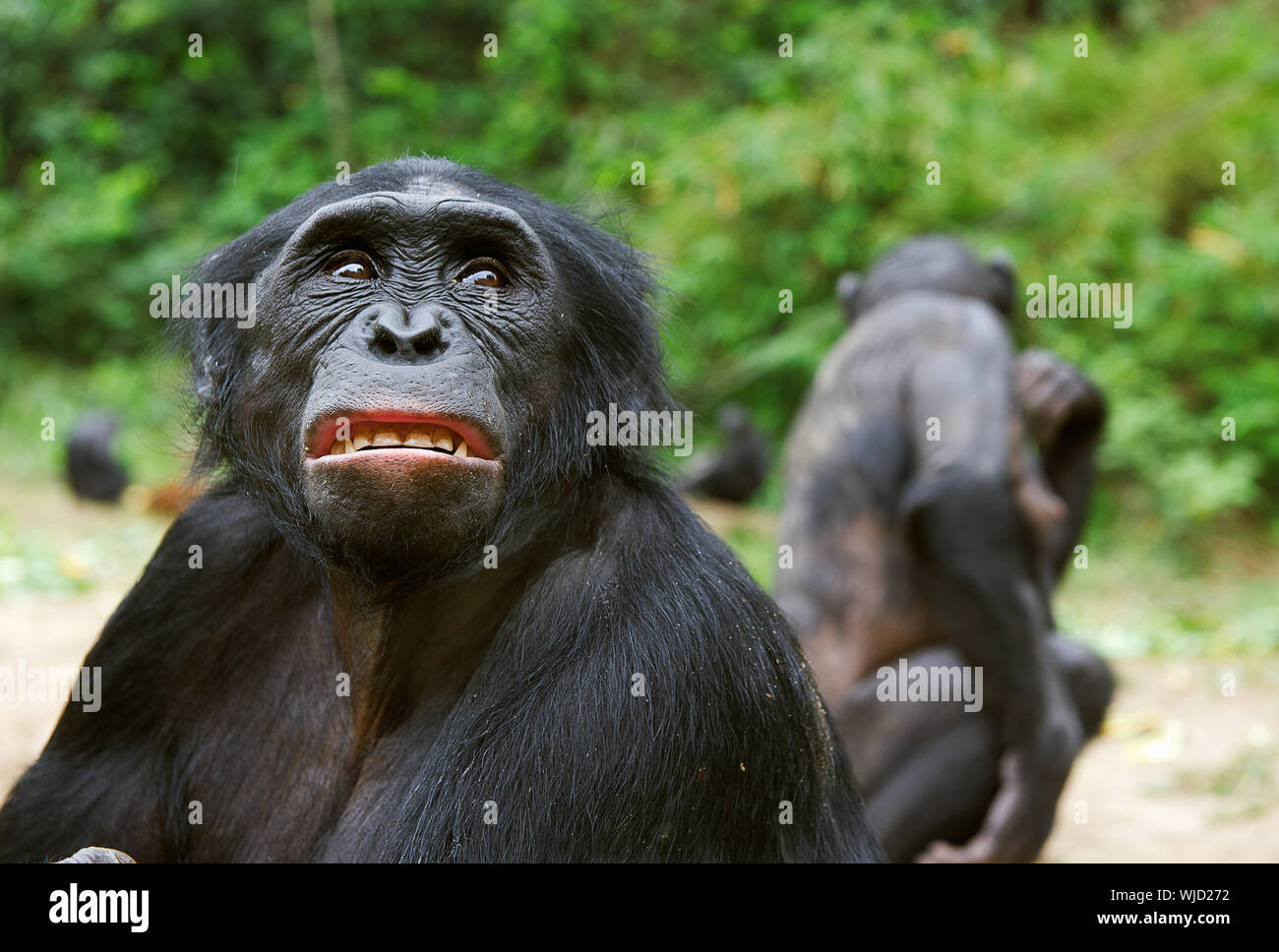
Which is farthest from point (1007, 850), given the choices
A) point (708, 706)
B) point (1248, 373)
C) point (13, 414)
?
point (13, 414)

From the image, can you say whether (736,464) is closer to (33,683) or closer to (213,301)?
(33,683)

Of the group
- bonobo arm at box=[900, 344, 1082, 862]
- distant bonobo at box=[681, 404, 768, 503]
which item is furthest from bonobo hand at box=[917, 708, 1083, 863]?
distant bonobo at box=[681, 404, 768, 503]

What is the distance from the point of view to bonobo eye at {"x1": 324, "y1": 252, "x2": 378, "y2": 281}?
2.86 metres

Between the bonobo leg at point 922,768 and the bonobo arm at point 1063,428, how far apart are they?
3.86 feet

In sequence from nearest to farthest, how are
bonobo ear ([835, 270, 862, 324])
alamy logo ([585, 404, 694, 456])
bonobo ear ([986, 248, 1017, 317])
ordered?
alamy logo ([585, 404, 694, 456]) → bonobo ear ([986, 248, 1017, 317]) → bonobo ear ([835, 270, 862, 324])

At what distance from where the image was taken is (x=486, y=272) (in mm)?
2914

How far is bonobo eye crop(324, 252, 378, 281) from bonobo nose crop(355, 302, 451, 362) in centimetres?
21

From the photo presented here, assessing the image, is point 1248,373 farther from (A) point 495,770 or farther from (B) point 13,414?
(B) point 13,414

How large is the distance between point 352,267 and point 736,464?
9.52 meters

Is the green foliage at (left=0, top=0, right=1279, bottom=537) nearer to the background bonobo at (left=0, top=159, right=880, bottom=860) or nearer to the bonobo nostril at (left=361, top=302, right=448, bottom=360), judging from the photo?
the background bonobo at (left=0, top=159, right=880, bottom=860)

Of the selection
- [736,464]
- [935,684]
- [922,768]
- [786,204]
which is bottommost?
[922,768]

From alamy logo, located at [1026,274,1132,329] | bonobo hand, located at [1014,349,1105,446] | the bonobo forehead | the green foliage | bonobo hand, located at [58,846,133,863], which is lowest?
bonobo hand, located at [58,846,133,863]

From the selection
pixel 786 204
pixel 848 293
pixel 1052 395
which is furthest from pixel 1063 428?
pixel 786 204
